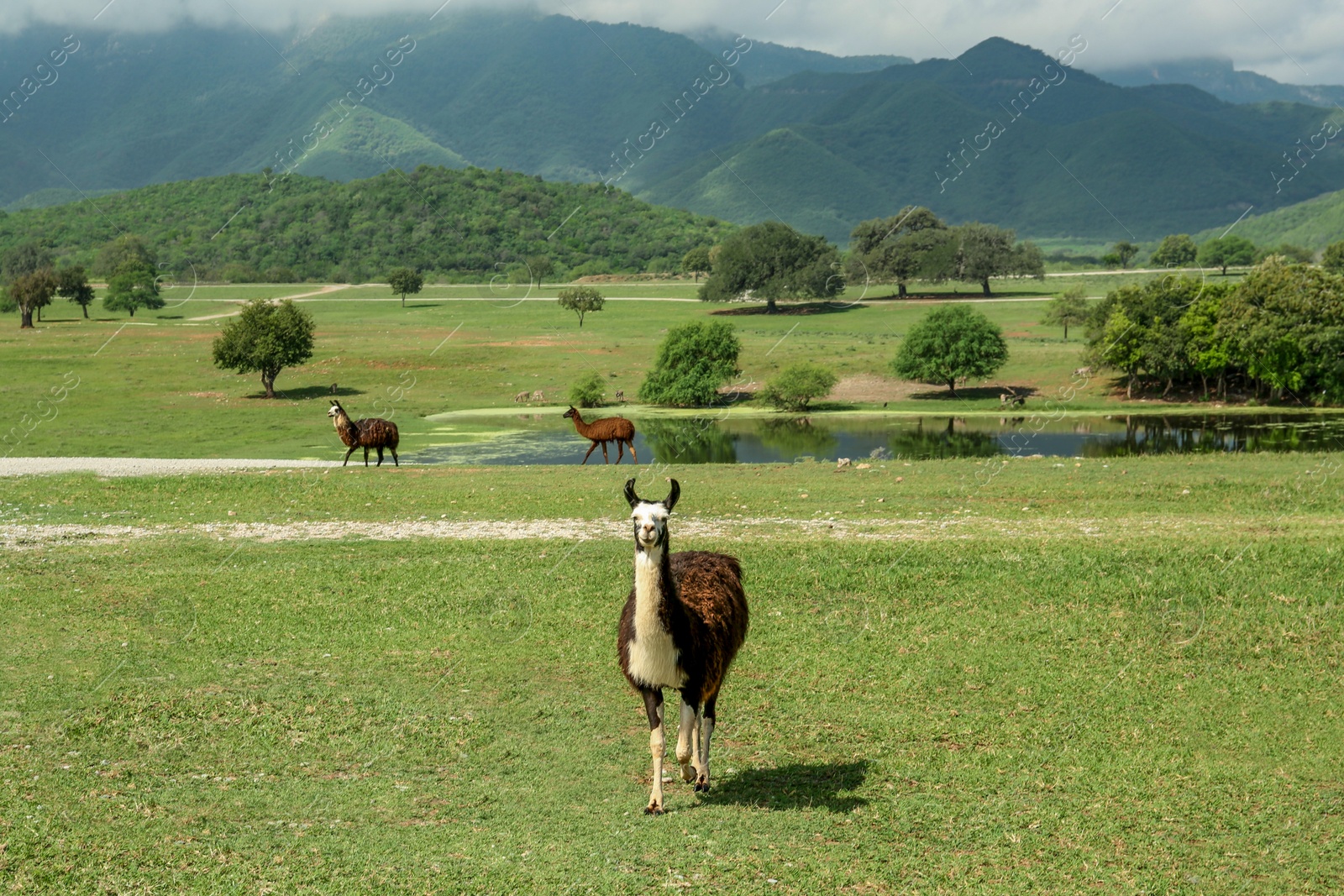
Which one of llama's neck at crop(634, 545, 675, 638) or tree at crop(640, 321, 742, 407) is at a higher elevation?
tree at crop(640, 321, 742, 407)

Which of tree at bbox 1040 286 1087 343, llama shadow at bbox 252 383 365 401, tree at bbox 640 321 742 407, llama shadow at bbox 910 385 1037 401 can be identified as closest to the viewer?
tree at bbox 640 321 742 407

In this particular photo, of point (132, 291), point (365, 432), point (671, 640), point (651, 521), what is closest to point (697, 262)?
point (132, 291)

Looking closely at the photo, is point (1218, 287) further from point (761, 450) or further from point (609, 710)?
point (609, 710)

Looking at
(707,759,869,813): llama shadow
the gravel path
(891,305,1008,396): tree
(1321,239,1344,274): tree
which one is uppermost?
(1321,239,1344,274): tree

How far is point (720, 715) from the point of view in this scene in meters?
15.6

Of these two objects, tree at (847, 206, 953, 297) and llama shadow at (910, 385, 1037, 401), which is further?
tree at (847, 206, 953, 297)

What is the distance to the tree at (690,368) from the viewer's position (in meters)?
74.2

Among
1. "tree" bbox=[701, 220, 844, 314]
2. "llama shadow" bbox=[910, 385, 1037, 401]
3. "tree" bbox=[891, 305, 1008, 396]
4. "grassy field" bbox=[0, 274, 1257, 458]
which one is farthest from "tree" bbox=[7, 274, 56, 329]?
"llama shadow" bbox=[910, 385, 1037, 401]

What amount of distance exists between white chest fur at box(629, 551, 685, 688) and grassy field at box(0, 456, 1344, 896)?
161cm

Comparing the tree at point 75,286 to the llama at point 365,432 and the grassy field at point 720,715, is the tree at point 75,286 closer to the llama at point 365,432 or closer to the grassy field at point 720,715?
the llama at point 365,432

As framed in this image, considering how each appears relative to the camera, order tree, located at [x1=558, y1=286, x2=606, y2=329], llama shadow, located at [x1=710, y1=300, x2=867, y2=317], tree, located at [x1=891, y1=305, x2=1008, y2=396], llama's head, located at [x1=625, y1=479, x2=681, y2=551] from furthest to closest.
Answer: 1. llama shadow, located at [x1=710, y1=300, x2=867, y2=317]
2. tree, located at [x1=558, y1=286, x2=606, y2=329]
3. tree, located at [x1=891, y1=305, x2=1008, y2=396]
4. llama's head, located at [x1=625, y1=479, x2=681, y2=551]

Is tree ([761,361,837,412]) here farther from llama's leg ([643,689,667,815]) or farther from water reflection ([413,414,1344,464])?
llama's leg ([643,689,667,815])

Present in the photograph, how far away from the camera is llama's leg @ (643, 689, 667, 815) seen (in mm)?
11805

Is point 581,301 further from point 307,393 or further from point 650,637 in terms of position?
point 650,637
